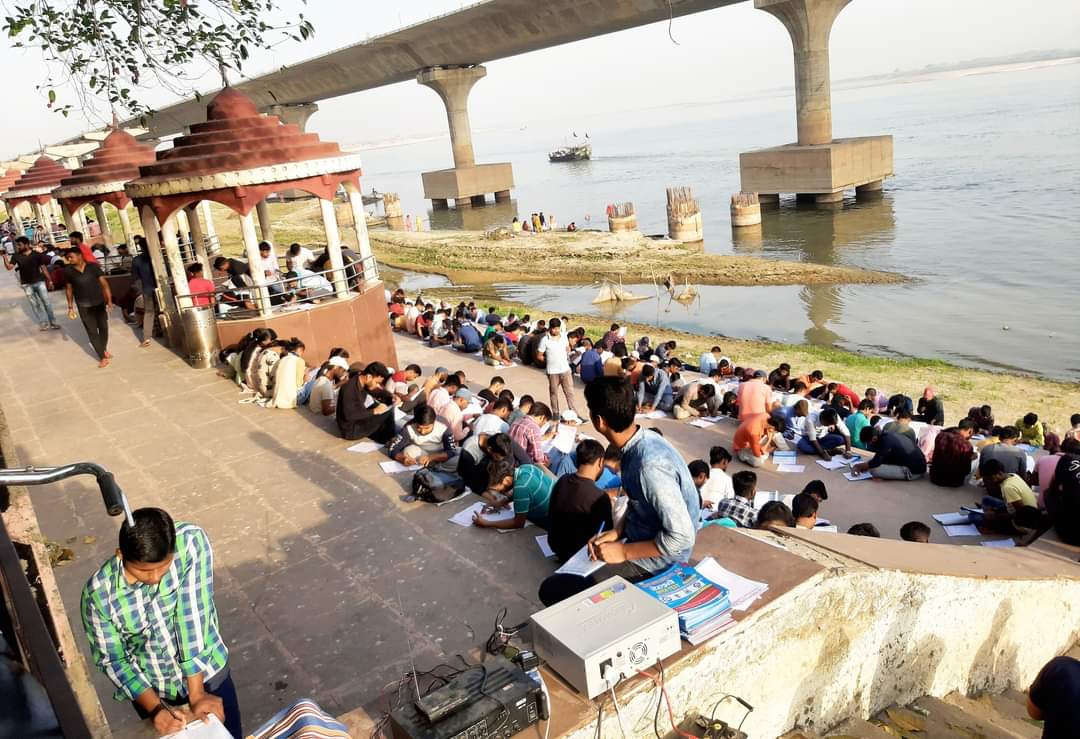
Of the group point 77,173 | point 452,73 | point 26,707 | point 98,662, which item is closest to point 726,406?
point 98,662

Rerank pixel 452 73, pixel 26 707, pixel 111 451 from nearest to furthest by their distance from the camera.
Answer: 1. pixel 26 707
2. pixel 111 451
3. pixel 452 73

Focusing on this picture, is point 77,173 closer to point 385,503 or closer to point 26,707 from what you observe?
point 385,503

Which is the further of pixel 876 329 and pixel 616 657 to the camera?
pixel 876 329

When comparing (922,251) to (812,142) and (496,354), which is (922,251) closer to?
(812,142)

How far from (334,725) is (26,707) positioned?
7.69 feet

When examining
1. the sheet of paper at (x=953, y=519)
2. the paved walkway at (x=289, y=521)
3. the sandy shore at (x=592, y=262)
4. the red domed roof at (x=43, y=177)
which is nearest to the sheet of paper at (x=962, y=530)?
the sheet of paper at (x=953, y=519)

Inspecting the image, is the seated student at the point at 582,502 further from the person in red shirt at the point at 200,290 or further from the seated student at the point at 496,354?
the seated student at the point at 496,354

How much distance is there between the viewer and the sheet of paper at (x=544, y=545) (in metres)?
5.51

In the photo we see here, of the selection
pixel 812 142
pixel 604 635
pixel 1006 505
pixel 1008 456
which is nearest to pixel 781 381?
pixel 1008 456

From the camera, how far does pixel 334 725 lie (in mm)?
3258

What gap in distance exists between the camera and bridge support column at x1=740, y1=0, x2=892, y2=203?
36719mm

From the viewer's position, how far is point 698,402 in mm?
11430

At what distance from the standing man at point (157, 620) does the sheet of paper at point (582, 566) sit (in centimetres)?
169

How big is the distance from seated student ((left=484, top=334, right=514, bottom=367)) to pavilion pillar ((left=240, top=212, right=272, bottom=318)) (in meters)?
4.39
